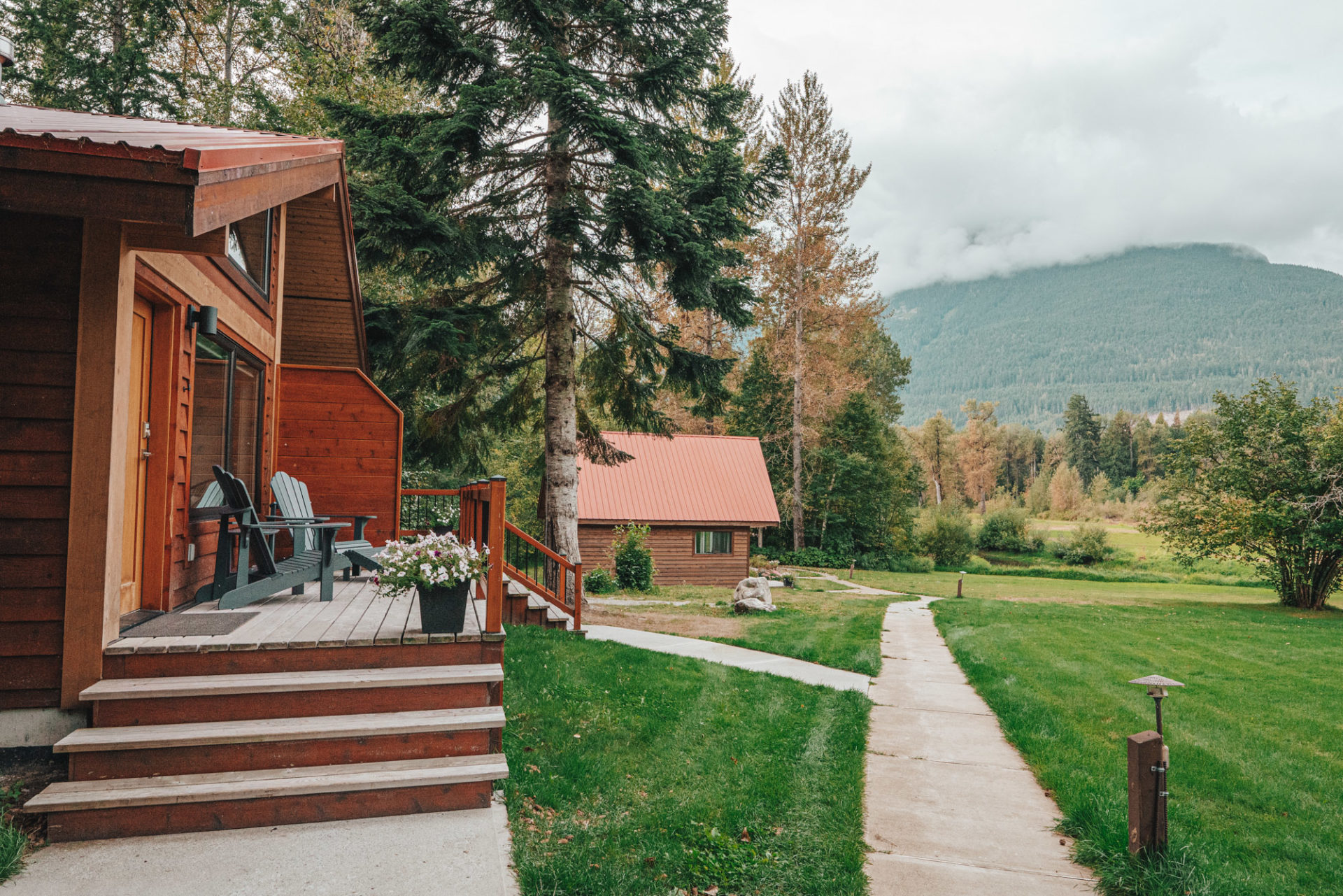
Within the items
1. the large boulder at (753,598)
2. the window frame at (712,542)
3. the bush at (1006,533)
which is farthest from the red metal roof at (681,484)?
the bush at (1006,533)

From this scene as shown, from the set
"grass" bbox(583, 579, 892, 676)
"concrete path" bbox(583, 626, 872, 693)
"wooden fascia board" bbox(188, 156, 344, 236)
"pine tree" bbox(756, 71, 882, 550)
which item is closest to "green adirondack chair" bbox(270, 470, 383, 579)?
"wooden fascia board" bbox(188, 156, 344, 236)

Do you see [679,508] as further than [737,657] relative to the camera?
Yes

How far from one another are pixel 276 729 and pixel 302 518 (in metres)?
2.62

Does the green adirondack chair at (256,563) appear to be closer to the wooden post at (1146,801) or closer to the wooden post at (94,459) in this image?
the wooden post at (94,459)

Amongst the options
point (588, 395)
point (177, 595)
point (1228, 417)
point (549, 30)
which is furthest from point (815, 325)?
point (177, 595)

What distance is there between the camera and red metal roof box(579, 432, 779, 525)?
22.1m

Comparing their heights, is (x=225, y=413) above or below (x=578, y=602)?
above

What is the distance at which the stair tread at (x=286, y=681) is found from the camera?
3529 millimetres

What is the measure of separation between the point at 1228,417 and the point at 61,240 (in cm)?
2351

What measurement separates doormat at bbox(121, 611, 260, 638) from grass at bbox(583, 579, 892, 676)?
6.28 m

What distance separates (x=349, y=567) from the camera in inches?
268

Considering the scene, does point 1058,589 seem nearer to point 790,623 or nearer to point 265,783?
point 790,623

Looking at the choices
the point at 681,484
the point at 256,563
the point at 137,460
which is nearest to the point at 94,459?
the point at 137,460

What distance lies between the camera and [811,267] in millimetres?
29969
